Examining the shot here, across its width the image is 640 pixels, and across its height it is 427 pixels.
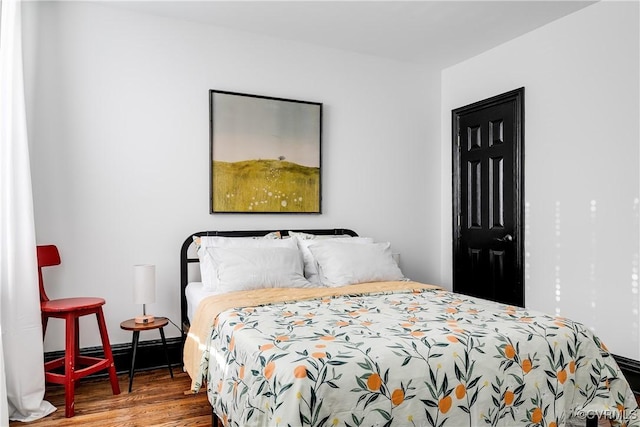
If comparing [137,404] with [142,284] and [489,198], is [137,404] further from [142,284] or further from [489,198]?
[489,198]

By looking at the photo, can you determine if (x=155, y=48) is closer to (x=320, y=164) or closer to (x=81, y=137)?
(x=81, y=137)

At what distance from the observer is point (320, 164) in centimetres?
428

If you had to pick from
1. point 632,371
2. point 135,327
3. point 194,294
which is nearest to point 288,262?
point 194,294

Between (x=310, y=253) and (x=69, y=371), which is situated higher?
(x=310, y=253)

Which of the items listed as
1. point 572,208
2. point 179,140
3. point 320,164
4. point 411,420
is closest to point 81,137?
point 179,140

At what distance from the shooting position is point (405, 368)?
1852mm

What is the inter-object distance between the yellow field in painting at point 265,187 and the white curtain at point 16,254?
4.47 feet

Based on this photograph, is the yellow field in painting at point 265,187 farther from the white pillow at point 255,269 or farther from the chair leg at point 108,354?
the chair leg at point 108,354

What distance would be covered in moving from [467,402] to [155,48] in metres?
3.25

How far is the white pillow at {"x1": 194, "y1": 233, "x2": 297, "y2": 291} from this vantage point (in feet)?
10.8

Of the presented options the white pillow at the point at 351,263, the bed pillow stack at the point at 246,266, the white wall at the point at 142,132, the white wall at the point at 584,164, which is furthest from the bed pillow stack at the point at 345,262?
the white wall at the point at 584,164

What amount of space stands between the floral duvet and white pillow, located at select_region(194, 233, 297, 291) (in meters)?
0.70

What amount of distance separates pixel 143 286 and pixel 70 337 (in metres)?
0.56

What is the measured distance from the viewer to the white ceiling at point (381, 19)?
350cm
